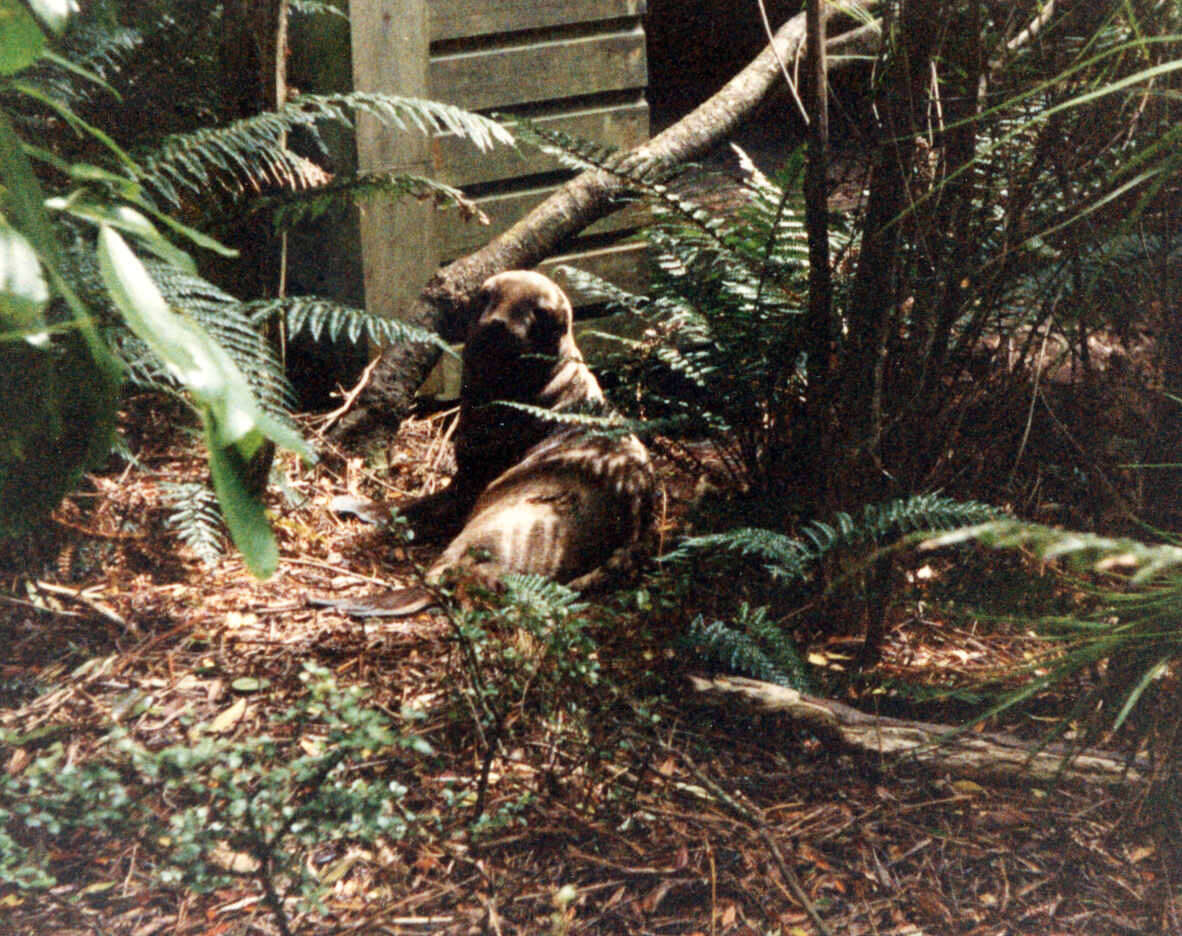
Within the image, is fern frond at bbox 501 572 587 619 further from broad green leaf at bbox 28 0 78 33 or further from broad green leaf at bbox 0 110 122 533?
broad green leaf at bbox 28 0 78 33

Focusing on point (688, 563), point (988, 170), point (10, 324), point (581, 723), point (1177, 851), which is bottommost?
point (1177, 851)

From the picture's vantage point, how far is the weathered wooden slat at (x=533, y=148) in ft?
14.3

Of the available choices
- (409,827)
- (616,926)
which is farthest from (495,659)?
(616,926)

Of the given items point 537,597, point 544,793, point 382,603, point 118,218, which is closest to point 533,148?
point 382,603

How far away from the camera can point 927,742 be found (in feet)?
7.09

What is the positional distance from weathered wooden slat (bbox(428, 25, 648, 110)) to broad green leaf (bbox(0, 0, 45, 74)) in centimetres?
374

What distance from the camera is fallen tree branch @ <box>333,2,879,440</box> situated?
414 cm

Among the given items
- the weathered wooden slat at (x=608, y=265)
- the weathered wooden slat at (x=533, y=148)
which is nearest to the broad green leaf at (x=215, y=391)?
the weathered wooden slat at (x=533, y=148)

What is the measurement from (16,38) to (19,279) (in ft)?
0.46

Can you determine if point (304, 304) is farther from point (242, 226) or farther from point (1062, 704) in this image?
point (1062, 704)

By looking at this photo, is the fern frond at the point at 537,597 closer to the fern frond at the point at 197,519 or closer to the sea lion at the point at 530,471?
the sea lion at the point at 530,471

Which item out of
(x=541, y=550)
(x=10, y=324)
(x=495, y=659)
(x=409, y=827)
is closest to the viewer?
(x=10, y=324)

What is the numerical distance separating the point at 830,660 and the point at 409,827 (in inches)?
47.8

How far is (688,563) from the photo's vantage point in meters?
2.93
